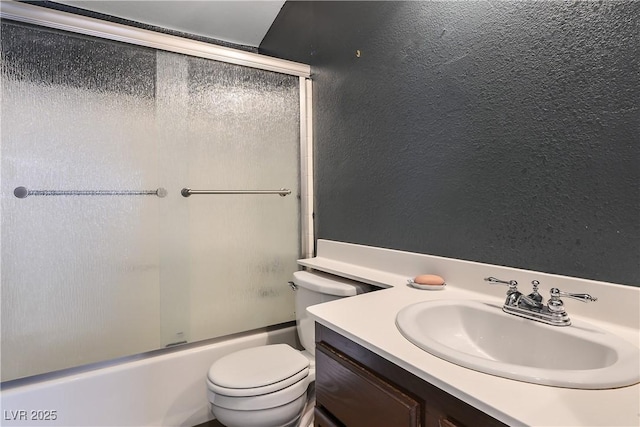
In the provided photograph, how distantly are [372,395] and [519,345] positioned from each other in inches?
15.5

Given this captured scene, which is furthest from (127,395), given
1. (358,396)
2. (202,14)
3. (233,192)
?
(202,14)

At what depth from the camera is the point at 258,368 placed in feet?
4.38

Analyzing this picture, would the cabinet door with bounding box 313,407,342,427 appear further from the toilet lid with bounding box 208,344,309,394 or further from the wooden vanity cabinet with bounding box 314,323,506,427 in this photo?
the toilet lid with bounding box 208,344,309,394

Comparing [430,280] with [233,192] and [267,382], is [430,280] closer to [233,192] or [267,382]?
[267,382]

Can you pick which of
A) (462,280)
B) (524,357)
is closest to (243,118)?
(462,280)

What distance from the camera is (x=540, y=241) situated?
915 millimetres

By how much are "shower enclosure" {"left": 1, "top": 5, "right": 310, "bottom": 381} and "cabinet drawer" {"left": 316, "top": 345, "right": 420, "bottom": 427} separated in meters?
1.03

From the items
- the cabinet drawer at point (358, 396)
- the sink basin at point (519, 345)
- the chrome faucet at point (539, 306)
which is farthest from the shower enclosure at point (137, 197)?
the chrome faucet at point (539, 306)

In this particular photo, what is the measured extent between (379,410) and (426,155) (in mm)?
865

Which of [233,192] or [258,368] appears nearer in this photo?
[258,368]

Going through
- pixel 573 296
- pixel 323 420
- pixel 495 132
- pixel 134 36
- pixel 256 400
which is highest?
pixel 134 36

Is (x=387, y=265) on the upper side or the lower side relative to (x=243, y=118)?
lower

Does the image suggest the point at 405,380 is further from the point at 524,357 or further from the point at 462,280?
the point at 462,280

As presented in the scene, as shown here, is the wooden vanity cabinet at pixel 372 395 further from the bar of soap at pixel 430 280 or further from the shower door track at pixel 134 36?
the shower door track at pixel 134 36
